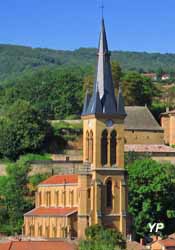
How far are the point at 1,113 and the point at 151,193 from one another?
23.5 meters

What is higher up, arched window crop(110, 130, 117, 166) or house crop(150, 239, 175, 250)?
arched window crop(110, 130, 117, 166)

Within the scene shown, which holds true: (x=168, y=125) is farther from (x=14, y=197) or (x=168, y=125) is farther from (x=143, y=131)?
(x=14, y=197)

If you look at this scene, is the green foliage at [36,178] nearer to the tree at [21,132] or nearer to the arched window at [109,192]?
the tree at [21,132]

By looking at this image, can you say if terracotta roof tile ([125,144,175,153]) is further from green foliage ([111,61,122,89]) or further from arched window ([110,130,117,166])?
arched window ([110,130,117,166])

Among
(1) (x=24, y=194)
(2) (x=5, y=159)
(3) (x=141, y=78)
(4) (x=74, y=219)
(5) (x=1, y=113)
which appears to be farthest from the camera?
(3) (x=141, y=78)

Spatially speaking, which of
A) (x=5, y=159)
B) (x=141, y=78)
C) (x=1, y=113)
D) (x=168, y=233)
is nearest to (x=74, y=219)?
(x=168, y=233)

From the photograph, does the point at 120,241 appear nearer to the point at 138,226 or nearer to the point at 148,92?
the point at 138,226

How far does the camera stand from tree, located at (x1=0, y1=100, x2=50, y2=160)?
86.6 metres

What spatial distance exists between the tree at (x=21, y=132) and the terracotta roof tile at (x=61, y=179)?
276 inches

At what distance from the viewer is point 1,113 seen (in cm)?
9569

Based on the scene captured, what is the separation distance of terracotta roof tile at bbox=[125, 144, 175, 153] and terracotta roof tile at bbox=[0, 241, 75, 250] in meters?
24.7

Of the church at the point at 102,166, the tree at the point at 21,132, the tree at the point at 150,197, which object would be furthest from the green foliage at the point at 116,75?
the church at the point at 102,166

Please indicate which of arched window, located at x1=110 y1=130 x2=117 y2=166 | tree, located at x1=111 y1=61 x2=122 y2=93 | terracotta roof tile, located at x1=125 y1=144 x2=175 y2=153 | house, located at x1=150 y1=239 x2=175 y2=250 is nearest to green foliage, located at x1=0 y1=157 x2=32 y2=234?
terracotta roof tile, located at x1=125 y1=144 x2=175 y2=153

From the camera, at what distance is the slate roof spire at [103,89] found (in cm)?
6900
